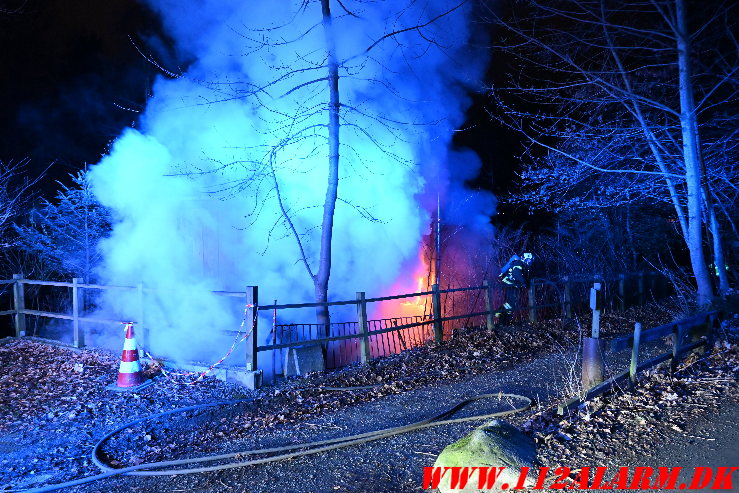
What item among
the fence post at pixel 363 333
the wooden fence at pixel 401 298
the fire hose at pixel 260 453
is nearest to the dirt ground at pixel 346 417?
the fire hose at pixel 260 453

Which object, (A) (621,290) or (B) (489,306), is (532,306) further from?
(A) (621,290)

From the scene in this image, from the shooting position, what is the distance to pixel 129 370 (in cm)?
736

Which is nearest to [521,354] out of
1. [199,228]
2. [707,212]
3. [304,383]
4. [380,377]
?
[380,377]

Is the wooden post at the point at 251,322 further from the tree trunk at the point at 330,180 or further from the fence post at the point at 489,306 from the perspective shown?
the fence post at the point at 489,306

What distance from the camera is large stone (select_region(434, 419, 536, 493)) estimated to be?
137 inches

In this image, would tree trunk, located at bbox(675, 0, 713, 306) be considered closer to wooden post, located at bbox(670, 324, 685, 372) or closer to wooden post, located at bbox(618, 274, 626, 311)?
wooden post, located at bbox(670, 324, 685, 372)

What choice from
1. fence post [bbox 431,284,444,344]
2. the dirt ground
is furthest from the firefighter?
the dirt ground

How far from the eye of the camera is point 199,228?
44.0ft

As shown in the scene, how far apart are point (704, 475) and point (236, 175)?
10.5 metres

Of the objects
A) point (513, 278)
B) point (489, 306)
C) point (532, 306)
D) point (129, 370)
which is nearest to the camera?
point (129, 370)

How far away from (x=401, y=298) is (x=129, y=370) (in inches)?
278

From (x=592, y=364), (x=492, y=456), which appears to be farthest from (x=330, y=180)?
(x=492, y=456)

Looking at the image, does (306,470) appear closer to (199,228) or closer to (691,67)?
(691,67)

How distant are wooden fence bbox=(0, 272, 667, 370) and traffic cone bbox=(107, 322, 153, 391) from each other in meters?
1.20
